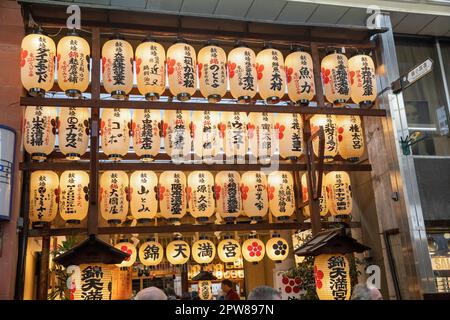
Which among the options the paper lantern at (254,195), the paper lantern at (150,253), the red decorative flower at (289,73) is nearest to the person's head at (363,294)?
the paper lantern at (254,195)

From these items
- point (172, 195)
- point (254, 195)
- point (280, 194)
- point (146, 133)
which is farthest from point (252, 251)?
point (146, 133)

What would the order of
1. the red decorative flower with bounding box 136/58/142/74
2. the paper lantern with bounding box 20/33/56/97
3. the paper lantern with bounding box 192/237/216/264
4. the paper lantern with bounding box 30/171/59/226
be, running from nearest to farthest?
the paper lantern with bounding box 20/33/56/97 < the paper lantern with bounding box 30/171/59/226 < the red decorative flower with bounding box 136/58/142/74 < the paper lantern with bounding box 192/237/216/264

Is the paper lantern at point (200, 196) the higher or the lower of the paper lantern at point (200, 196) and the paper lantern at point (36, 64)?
the lower

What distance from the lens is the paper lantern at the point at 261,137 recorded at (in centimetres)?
955

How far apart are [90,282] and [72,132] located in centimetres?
281

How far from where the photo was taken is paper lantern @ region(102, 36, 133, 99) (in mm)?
8594

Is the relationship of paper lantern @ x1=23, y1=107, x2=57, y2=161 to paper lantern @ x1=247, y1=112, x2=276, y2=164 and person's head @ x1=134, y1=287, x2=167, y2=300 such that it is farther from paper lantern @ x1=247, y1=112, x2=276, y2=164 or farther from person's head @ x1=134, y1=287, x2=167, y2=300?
person's head @ x1=134, y1=287, x2=167, y2=300

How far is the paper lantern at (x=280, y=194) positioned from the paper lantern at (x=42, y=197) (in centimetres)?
418

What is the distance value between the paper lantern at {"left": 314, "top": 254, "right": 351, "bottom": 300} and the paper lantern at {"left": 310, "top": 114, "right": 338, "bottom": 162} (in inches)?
99.9

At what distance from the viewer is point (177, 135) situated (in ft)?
30.5

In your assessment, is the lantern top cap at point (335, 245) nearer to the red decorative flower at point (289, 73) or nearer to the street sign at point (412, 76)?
the red decorative flower at point (289, 73)

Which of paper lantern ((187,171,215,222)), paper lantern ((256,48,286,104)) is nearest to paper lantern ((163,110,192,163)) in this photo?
paper lantern ((187,171,215,222))

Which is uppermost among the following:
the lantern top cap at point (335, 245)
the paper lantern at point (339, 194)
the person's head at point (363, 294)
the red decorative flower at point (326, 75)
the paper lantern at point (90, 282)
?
the red decorative flower at point (326, 75)
